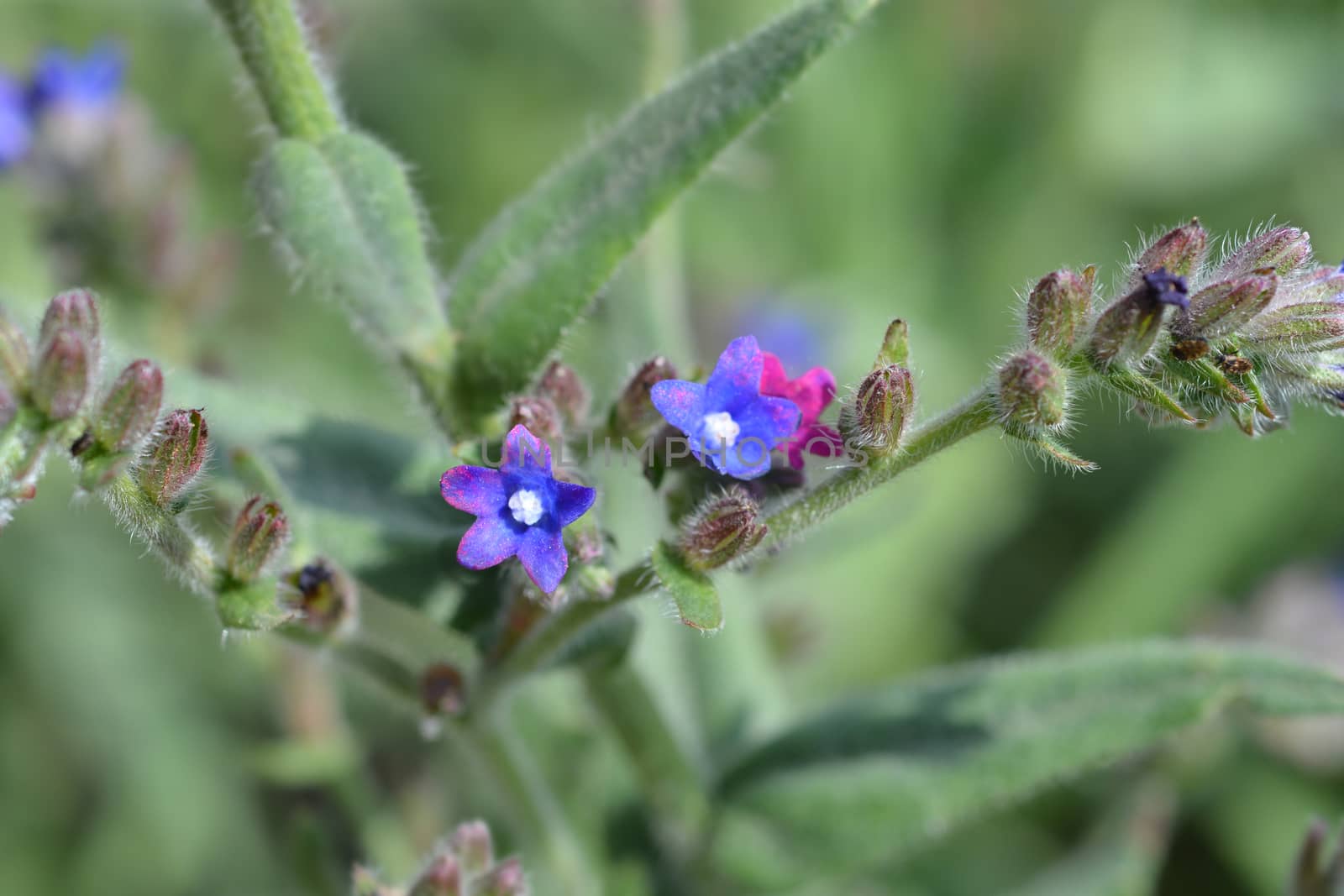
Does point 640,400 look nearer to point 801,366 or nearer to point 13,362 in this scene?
point 13,362

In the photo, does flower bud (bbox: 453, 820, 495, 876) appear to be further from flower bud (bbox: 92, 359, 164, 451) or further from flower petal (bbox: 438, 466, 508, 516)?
flower bud (bbox: 92, 359, 164, 451)

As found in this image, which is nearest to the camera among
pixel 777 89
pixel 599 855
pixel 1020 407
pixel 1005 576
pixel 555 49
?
pixel 1020 407

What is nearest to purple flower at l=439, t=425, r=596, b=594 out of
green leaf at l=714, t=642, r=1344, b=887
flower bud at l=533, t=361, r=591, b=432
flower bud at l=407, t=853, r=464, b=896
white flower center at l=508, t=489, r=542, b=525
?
white flower center at l=508, t=489, r=542, b=525

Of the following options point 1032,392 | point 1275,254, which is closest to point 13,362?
point 1032,392

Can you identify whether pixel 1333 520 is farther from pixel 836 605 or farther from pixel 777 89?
pixel 777 89

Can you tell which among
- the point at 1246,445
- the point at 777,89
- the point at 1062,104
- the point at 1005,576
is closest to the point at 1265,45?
the point at 1062,104

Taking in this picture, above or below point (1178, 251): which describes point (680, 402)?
below

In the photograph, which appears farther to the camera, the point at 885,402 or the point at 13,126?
the point at 13,126
